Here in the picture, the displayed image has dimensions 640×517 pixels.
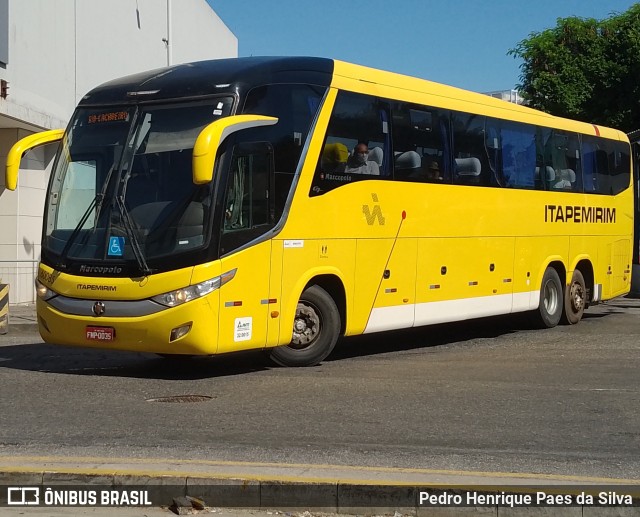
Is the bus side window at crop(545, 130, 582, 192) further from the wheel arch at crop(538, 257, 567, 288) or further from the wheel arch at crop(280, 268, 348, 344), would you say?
the wheel arch at crop(280, 268, 348, 344)

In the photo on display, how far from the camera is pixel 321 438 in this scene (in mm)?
8359

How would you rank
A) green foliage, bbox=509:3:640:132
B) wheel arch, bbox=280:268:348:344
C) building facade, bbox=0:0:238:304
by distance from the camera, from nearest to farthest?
wheel arch, bbox=280:268:348:344 < building facade, bbox=0:0:238:304 < green foliage, bbox=509:3:640:132

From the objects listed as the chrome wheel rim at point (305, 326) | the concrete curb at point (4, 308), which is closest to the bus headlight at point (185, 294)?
the chrome wheel rim at point (305, 326)

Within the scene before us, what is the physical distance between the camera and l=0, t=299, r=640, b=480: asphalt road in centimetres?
782

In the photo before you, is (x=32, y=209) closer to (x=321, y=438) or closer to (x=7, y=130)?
(x=7, y=130)

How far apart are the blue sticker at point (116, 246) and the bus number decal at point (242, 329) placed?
1.51 m

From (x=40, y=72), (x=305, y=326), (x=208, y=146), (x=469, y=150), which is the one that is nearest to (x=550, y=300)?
(x=469, y=150)

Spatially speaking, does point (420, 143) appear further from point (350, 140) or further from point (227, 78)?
point (227, 78)

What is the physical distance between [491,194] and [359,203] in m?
3.74

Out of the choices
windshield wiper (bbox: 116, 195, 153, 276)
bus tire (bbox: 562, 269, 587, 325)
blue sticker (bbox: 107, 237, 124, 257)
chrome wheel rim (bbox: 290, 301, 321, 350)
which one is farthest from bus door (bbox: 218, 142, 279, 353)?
bus tire (bbox: 562, 269, 587, 325)

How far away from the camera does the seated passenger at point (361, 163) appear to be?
515 inches

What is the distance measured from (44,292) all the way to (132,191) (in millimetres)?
1682

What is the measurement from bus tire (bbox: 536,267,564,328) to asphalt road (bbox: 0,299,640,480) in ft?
9.50

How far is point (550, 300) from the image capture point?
18.5 metres
